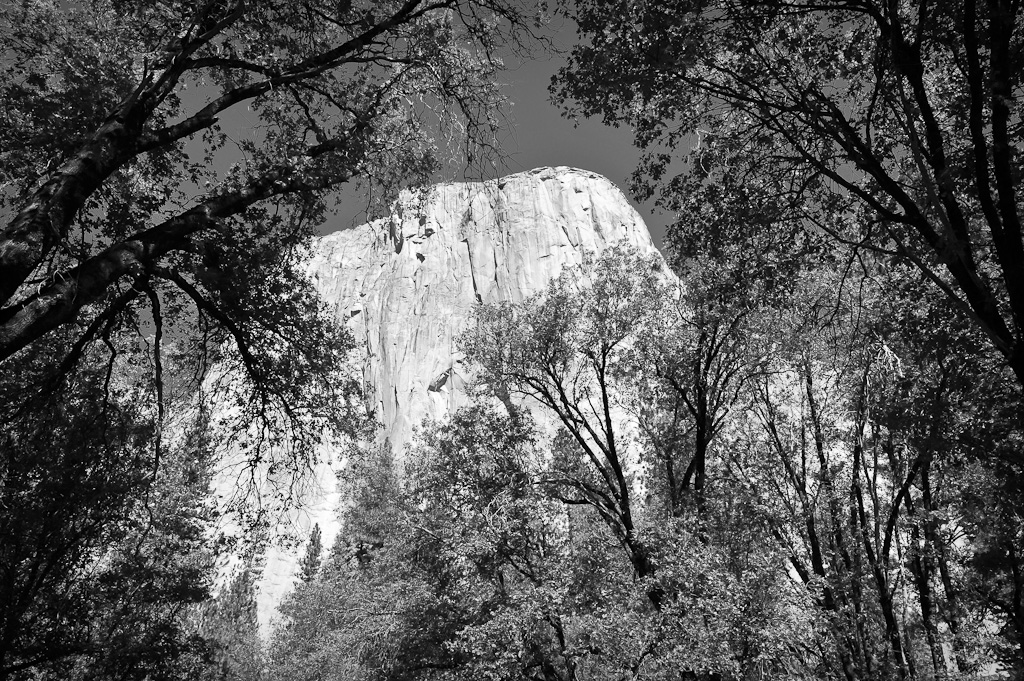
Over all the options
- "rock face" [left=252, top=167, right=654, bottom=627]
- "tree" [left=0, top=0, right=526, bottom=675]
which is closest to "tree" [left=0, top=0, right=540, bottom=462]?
"tree" [left=0, top=0, right=526, bottom=675]

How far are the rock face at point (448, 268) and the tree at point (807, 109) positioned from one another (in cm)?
7714

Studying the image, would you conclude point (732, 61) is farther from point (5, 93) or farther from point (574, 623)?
point (574, 623)

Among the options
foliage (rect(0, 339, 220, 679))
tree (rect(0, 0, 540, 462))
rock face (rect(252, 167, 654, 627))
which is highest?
rock face (rect(252, 167, 654, 627))

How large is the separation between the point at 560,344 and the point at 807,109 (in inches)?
400

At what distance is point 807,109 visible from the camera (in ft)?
19.0

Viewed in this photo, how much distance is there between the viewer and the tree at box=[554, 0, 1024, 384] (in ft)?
17.5

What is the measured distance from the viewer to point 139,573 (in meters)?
13.6

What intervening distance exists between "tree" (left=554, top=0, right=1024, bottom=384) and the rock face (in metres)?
77.1

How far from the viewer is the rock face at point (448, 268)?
8762 cm

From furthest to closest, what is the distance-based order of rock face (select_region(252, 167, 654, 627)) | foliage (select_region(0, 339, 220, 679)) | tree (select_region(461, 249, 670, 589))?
rock face (select_region(252, 167, 654, 627)) → tree (select_region(461, 249, 670, 589)) → foliage (select_region(0, 339, 220, 679))

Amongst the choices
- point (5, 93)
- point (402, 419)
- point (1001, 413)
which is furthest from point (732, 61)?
point (402, 419)

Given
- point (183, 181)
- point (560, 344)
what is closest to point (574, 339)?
point (560, 344)

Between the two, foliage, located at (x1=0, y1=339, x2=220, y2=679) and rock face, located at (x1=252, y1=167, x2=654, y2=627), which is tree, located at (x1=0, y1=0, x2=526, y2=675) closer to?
foliage, located at (x1=0, y1=339, x2=220, y2=679)

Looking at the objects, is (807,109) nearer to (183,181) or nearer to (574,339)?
(183,181)
